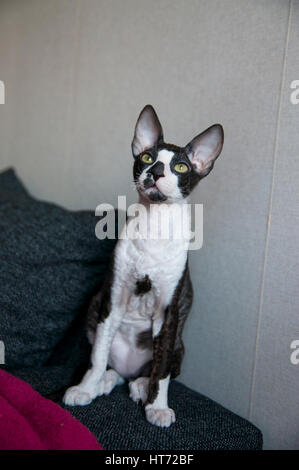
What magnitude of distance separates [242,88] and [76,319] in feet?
3.27

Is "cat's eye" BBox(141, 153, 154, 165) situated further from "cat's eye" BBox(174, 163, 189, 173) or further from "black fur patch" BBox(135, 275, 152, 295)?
"black fur patch" BBox(135, 275, 152, 295)

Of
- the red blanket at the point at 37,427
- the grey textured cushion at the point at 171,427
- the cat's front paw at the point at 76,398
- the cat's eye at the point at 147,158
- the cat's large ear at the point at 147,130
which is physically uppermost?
the cat's large ear at the point at 147,130

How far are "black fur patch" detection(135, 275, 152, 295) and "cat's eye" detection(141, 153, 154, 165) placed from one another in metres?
0.32

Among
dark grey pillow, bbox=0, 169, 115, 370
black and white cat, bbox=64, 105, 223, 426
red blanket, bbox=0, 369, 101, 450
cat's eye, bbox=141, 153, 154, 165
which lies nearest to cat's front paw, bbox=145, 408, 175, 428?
black and white cat, bbox=64, 105, 223, 426

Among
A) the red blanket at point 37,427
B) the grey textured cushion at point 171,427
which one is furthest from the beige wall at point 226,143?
the red blanket at point 37,427

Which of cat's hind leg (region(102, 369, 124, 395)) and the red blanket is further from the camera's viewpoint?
cat's hind leg (region(102, 369, 124, 395))

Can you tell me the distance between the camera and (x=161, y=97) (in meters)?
1.59

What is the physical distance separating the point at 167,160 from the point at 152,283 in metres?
0.35

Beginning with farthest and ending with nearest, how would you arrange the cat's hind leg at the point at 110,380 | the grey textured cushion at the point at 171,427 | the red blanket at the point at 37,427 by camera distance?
the cat's hind leg at the point at 110,380
the grey textured cushion at the point at 171,427
the red blanket at the point at 37,427

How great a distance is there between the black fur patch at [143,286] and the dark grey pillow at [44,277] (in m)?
0.31

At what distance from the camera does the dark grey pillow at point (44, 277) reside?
1355mm

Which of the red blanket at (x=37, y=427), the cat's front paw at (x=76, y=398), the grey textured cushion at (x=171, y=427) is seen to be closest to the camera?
the red blanket at (x=37, y=427)

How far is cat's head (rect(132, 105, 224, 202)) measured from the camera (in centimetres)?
108

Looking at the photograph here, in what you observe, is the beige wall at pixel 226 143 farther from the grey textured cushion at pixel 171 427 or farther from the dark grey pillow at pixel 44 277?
the dark grey pillow at pixel 44 277
